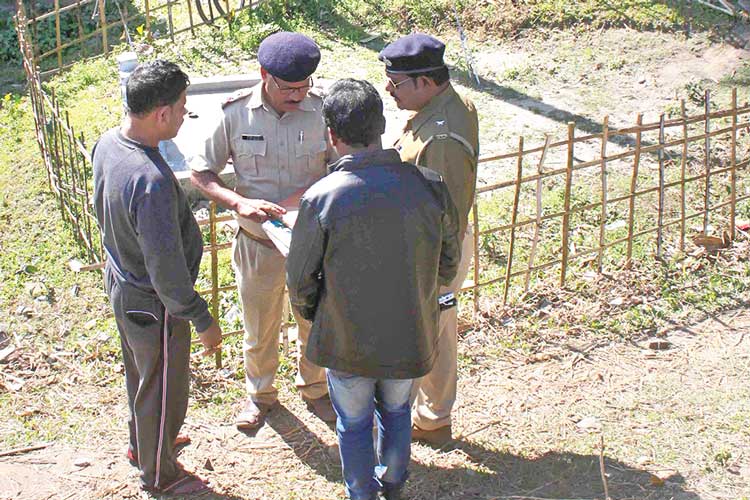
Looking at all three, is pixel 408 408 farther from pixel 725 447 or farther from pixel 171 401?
pixel 725 447

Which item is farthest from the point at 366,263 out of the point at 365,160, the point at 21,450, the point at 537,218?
the point at 537,218

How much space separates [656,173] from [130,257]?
526 centimetres

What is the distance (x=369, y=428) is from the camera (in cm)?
369

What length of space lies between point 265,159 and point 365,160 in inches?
44.8

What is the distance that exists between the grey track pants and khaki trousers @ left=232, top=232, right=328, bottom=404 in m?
0.58

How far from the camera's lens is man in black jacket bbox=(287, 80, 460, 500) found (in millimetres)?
3277

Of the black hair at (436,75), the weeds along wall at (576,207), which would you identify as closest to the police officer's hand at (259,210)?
the black hair at (436,75)

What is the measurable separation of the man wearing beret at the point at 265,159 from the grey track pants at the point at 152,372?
60 cm

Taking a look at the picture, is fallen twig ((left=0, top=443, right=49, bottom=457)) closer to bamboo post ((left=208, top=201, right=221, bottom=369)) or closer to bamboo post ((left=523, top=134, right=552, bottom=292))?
bamboo post ((left=208, top=201, right=221, bottom=369))

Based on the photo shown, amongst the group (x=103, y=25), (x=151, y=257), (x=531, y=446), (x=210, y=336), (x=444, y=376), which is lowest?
(x=531, y=446)

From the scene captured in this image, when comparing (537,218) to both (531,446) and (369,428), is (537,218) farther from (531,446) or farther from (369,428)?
(369,428)

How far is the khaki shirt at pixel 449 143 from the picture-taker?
3.85m

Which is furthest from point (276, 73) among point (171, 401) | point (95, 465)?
point (95, 465)

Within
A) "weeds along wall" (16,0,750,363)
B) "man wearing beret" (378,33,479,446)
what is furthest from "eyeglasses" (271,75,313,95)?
"weeds along wall" (16,0,750,363)
